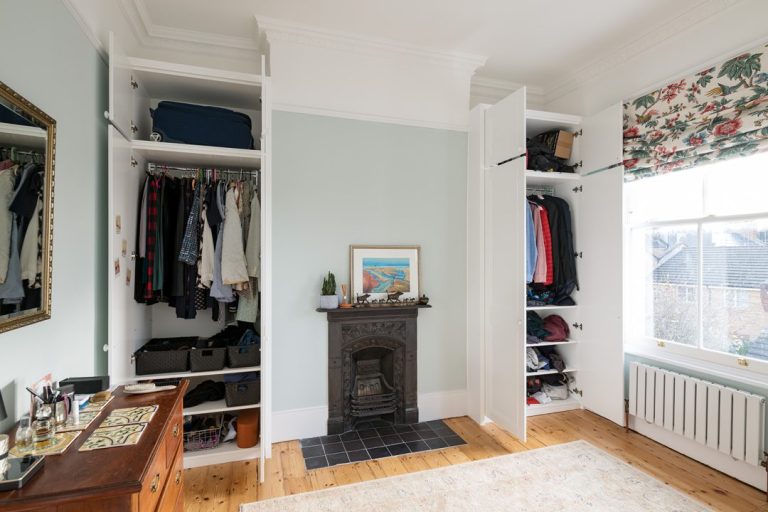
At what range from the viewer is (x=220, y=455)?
2.50m

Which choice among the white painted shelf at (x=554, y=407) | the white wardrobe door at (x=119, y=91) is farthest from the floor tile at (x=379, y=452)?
the white wardrobe door at (x=119, y=91)

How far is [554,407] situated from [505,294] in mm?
1271

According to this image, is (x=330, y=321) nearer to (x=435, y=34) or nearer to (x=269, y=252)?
(x=269, y=252)

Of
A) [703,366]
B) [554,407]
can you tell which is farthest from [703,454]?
[554,407]

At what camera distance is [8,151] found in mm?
1214

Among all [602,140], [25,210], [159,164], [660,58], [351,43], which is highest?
[351,43]

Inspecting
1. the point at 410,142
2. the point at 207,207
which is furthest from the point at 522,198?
the point at 207,207

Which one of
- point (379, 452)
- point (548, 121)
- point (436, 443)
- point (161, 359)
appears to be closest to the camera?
point (161, 359)

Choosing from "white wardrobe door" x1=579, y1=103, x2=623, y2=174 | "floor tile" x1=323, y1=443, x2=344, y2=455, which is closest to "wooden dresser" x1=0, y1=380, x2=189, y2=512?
"floor tile" x1=323, y1=443, x2=344, y2=455

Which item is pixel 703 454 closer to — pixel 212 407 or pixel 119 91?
pixel 212 407

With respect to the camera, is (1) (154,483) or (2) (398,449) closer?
(1) (154,483)

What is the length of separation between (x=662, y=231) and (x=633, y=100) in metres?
1.03

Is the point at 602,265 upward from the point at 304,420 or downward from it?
upward

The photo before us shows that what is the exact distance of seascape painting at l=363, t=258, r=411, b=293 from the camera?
9.91ft
